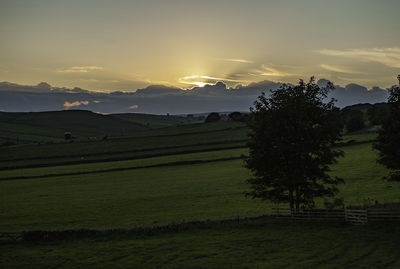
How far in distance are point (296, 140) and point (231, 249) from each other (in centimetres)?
1568

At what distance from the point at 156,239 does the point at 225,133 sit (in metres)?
131

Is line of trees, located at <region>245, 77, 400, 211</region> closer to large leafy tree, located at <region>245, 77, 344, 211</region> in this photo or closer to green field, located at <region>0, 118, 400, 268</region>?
large leafy tree, located at <region>245, 77, 344, 211</region>

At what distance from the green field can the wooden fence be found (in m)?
1.34

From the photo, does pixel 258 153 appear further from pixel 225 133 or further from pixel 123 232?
pixel 225 133

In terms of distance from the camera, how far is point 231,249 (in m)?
34.9

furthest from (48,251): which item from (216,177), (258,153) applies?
(216,177)

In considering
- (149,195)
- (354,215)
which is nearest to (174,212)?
(149,195)

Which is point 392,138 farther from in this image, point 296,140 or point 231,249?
point 231,249

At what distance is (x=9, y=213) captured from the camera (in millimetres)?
60156

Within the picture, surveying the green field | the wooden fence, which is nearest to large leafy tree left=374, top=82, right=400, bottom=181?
the wooden fence

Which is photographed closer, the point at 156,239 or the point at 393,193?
the point at 156,239

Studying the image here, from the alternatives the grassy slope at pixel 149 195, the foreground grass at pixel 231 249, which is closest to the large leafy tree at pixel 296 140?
the foreground grass at pixel 231 249

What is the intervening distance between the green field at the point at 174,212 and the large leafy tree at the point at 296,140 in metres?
5.12

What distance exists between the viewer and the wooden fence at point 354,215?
39406 mm
